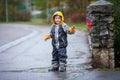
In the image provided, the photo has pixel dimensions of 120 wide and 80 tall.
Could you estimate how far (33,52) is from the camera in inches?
575

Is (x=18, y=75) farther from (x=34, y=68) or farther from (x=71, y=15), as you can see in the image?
(x=71, y=15)

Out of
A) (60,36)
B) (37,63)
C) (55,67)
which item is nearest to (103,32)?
(60,36)

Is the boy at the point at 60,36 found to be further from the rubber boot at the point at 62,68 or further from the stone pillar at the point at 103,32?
the stone pillar at the point at 103,32

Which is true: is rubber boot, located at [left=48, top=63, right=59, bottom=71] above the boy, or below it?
below

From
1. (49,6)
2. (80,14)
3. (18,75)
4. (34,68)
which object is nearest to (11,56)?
(34,68)

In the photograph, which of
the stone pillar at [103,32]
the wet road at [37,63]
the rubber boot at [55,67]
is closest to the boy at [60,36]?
the rubber boot at [55,67]

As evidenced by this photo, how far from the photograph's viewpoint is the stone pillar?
10.6 meters

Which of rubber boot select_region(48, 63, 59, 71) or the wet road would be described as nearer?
the wet road

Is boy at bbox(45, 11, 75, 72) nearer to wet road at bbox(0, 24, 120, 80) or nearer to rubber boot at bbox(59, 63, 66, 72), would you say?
rubber boot at bbox(59, 63, 66, 72)

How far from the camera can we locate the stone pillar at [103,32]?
1063cm

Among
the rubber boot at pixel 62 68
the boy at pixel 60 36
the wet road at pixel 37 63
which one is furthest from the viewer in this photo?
the boy at pixel 60 36

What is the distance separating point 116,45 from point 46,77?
2514 millimetres

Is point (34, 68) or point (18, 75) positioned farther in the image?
point (34, 68)

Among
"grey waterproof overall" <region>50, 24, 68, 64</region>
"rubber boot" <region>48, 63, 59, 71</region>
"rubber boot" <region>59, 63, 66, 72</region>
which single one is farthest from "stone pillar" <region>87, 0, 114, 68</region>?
"rubber boot" <region>48, 63, 59, 71</region>
